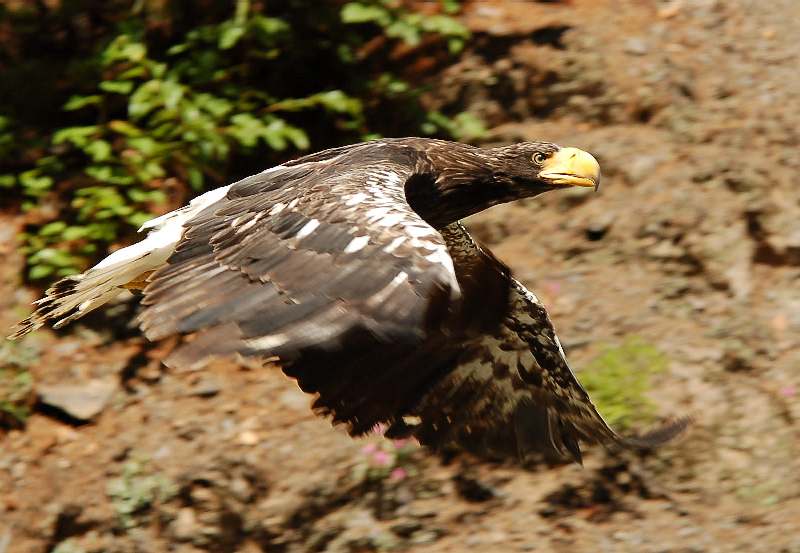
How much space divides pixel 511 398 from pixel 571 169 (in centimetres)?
96

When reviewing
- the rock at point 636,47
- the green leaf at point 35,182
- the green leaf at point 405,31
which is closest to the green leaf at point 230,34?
the green leaf at point 405,31

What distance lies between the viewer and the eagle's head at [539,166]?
4961mm

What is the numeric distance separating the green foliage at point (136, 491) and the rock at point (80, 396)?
0.51m

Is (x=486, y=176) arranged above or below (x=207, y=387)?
above

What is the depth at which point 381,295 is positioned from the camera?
3412mm

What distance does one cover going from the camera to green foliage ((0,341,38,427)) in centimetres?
671

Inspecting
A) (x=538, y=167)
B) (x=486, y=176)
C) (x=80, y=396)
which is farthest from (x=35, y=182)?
(x=538, y=167)

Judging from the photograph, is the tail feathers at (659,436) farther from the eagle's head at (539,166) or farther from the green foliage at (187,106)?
the green foliage at (187,106)

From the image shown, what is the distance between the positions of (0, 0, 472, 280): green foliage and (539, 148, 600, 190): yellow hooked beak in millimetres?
2200

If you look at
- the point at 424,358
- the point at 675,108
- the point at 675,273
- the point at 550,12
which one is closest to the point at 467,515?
the point at 424,358

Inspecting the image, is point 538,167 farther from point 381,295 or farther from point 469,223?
point 469,223

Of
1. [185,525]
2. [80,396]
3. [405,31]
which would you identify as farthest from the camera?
[405,31]

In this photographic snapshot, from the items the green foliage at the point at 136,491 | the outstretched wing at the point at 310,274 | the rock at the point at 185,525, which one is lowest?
the rock at the point at 185,525

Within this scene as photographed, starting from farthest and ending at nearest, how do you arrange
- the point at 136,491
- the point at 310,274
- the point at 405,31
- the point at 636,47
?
the point at 636,47
the point at 405,31
the point at 136,491
the point at 310,274
